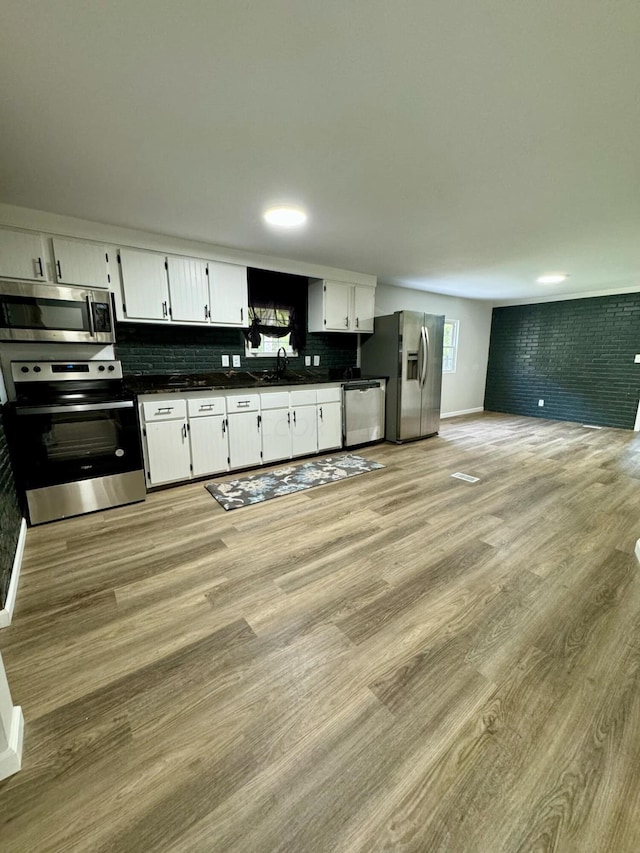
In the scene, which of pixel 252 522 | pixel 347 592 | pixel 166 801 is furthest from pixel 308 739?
pixel 252 522

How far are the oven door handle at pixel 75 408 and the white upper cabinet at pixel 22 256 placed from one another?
1.04m

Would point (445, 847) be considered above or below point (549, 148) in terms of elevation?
below

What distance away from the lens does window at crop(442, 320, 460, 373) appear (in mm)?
6594

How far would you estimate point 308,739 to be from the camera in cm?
111

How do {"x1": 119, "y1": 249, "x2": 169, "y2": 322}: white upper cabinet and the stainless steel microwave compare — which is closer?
the stainless steel microwave

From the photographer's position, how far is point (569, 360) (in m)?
6.21

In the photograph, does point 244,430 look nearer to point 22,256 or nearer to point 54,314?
point 54,314

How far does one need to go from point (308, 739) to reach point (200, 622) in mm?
742

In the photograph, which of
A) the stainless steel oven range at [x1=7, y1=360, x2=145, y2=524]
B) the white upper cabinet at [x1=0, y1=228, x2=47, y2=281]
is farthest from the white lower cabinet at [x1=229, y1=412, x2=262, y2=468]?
the white upper cabinet at [x1=0, y1=228, x2=47, y2=281]

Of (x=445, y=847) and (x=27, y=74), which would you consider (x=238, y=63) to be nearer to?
(x=27, y=74)

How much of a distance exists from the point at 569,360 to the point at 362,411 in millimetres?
4502

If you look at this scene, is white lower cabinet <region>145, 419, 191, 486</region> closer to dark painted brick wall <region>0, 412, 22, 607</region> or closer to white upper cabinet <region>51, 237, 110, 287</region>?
dark painted brick wall <region>0, 412, 22, 607</region>

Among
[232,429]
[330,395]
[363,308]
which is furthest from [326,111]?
[363,308]

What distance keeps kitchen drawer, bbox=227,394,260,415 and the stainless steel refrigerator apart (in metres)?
2.03
